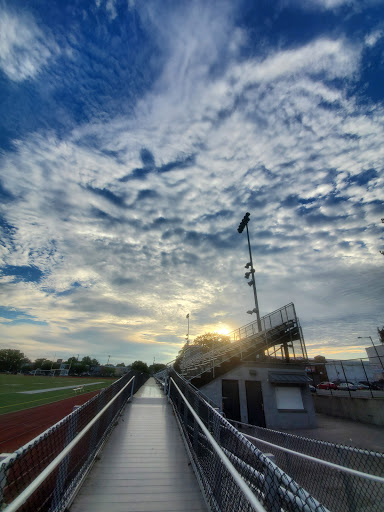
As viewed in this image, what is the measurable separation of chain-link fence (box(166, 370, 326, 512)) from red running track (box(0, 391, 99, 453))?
1072 centimetres

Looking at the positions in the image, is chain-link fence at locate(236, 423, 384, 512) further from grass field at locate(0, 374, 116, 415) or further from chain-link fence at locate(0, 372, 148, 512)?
grass field at locate(0, 374, 116, 415)

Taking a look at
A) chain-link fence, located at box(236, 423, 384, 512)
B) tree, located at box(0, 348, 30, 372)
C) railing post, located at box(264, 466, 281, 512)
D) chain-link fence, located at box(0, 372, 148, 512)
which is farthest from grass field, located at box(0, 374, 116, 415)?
tree, located at box(0, 348, 30, 372)

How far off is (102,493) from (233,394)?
42.5 feet

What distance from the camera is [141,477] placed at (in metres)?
4.18

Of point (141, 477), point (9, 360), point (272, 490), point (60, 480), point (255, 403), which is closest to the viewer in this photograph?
point (272, 490)

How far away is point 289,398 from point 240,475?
15271 millimetres

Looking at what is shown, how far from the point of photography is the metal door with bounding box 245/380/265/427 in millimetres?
14469

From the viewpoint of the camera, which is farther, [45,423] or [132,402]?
[45,423]

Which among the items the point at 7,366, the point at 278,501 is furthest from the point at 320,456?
the point at 7,366

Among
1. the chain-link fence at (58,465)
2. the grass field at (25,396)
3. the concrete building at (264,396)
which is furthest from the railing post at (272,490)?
the grass field at (25,396)

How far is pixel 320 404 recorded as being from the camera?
→ 20359 millimetres

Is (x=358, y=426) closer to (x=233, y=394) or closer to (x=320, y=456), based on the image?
(x=233, y=394)

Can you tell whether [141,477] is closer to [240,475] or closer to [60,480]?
[60,480]

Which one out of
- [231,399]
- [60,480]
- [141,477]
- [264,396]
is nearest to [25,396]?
[231,399]
